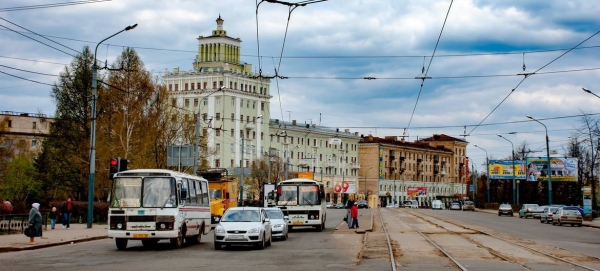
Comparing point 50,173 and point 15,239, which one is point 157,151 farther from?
point 15,239

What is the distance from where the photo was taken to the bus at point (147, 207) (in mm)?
24609

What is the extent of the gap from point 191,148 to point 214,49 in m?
79.8

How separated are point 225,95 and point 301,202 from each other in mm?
81933

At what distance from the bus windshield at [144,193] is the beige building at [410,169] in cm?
12089

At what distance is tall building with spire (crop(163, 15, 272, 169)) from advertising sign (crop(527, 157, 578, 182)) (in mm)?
46813

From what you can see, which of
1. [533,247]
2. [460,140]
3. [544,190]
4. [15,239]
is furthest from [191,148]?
[460,140]

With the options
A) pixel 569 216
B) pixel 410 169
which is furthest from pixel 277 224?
pixel 410 169

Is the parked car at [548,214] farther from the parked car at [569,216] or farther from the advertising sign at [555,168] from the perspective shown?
the advertising sign at [555,168]

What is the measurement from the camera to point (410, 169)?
16700 cm

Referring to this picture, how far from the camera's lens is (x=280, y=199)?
1538 inches

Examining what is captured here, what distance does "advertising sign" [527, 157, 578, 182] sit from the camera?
8175 centimetres

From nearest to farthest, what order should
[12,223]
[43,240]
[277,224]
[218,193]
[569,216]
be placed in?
[43,240] → [277,224] → [12,223] → [218,193] → [569,216]

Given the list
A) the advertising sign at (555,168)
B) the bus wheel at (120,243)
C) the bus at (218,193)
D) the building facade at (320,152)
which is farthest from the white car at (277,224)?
the building facade at (320,152)

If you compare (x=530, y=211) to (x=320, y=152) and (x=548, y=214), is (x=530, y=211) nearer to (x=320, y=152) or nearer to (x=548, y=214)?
(x=548, y=214)
